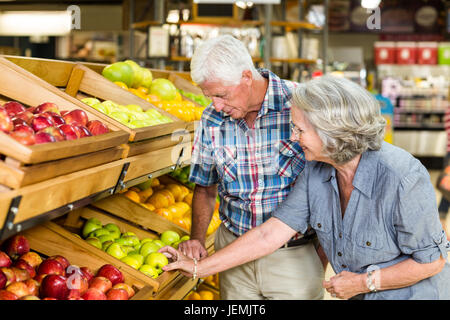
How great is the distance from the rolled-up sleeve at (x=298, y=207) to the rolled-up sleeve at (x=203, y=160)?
0.44m

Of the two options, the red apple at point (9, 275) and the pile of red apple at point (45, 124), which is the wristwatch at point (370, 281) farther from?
the red apple at point (9, 275)

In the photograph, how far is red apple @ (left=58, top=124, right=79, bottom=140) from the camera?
1.54m

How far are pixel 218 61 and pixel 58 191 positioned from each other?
830mm

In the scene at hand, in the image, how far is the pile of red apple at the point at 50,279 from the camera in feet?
5.09

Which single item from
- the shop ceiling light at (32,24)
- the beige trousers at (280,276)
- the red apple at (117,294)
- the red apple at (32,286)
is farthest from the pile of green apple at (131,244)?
the shop ceiling light at (32,24)

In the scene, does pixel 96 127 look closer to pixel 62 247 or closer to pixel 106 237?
pixel 62 247

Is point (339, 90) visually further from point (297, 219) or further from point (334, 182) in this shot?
point (297, 219)

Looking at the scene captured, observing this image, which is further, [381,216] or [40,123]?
[381,216]

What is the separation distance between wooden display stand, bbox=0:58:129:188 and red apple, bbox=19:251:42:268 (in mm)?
391

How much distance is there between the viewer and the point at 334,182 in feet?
6.04

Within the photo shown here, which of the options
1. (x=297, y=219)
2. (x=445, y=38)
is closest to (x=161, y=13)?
(x=297, y=219)

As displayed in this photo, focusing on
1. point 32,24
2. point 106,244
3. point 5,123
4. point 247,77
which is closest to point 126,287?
point 106,244

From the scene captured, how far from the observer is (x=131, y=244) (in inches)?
90.5
